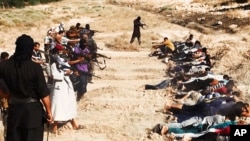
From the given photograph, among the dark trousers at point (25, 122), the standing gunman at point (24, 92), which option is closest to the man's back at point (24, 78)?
the standing gunman at point (24, 92)

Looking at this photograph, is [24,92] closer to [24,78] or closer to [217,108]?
[24,78]

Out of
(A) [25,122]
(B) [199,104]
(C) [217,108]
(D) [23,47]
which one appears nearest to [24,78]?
(D) [23,47]

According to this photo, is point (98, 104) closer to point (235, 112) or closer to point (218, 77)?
point (218, 77)

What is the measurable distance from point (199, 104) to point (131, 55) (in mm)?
7612

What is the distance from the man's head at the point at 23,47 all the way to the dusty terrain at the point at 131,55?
3024 mm

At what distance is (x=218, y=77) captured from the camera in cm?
911

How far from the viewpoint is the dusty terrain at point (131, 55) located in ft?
26.5

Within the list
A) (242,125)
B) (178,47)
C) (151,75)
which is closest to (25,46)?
(242,125)

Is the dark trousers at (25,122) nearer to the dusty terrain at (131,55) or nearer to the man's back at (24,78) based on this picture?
the man's back at (24,78)

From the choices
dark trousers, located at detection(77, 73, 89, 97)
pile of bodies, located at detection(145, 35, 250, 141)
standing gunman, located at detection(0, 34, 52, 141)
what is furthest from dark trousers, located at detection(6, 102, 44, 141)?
dark trousers, located at detection(77, 73, 89, 97)

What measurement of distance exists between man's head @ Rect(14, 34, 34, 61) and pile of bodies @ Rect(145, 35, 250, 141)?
10.6ft

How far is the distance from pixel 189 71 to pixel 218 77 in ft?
4.93

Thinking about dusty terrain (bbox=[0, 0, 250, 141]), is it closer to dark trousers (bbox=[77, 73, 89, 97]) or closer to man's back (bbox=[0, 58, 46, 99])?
dark trousers (bbox=[77, 73, 89, 97])

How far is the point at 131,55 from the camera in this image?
1520 cm
